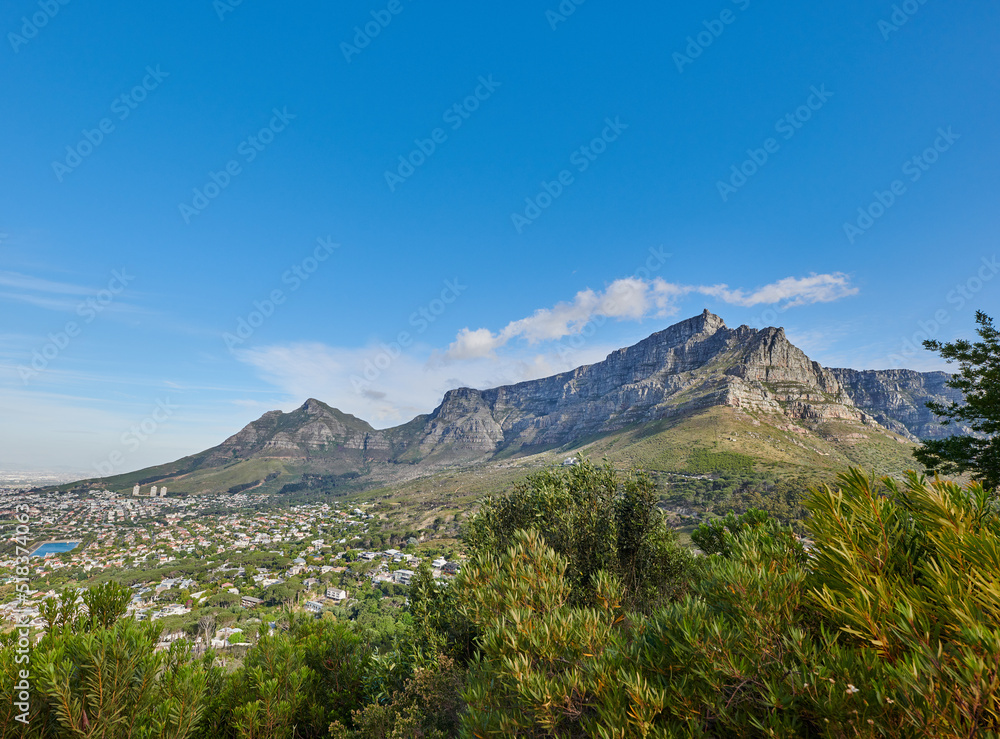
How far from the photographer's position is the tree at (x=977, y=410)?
1279 cm

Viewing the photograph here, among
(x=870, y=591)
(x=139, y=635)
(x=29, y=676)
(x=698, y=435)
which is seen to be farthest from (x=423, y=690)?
(x=698, y=435)

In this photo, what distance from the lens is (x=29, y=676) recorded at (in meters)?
4.70

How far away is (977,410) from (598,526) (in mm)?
13746

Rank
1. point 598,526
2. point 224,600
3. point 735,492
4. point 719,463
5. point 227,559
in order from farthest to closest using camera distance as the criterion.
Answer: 1. point 719,463
2. point 227,559
3. point 735,492
4. point 224,600
5. point 598,526

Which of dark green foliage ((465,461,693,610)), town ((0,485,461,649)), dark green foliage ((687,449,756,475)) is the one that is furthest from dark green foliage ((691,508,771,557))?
dark green foliage ((687,449,756,475))

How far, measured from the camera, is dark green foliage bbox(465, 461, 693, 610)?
11.4m

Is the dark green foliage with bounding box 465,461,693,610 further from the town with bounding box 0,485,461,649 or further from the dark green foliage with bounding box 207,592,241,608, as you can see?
the dark green foliage with bounding box 207,592,241,608

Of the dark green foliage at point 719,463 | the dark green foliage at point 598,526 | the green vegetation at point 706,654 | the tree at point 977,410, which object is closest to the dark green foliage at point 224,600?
the dark green foliage at point 598,526

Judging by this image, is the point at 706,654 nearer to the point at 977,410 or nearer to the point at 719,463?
the point at 977,410

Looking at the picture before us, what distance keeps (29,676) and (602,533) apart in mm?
11715

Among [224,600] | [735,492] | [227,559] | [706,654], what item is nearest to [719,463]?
[735,492]

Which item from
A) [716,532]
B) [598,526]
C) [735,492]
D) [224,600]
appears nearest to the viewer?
[716,532]

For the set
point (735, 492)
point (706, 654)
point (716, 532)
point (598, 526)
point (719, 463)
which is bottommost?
point (735, 492)

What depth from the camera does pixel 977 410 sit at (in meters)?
12.9
